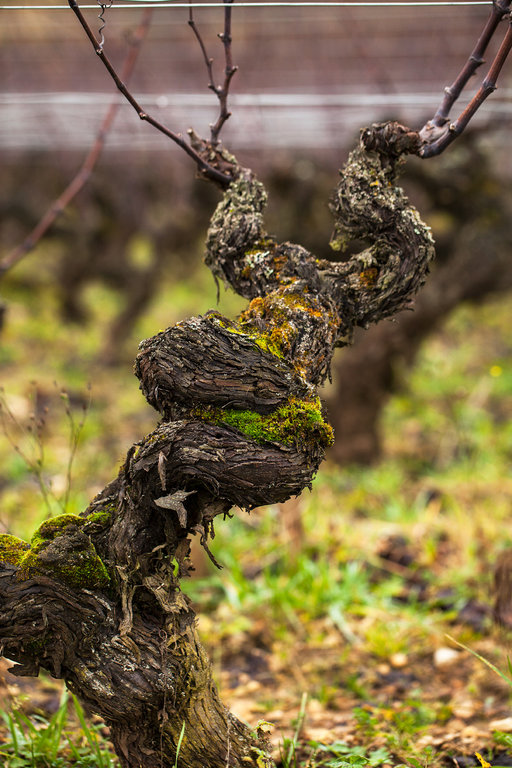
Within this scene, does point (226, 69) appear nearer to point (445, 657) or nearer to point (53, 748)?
point (53, 748)

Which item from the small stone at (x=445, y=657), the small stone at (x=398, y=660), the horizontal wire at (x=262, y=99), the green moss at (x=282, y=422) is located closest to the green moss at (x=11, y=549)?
the green moss at (x=282, y=422)

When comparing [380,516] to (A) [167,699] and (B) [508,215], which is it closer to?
(B) [508,215]

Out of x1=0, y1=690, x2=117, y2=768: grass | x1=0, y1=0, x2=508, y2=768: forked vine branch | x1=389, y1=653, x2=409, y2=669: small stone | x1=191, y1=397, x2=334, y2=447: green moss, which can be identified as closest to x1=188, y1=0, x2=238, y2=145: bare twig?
x1=0, y1=0, x2=508, y2=768: forked vine branch

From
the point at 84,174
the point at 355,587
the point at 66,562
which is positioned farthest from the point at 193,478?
the point at 355,587

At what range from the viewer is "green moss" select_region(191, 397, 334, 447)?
1643mm

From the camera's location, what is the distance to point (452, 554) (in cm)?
426

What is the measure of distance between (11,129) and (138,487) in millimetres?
6809

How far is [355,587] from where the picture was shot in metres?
3.88

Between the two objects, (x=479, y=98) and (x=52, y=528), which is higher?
(x=479, y=98)

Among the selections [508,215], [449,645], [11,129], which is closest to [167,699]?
[449,645]

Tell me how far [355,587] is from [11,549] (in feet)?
8.28

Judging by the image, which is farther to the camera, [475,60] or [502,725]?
[502,725]

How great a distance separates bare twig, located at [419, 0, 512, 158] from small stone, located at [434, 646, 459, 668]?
95.5 inches

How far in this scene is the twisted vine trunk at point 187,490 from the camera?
1662 mm
